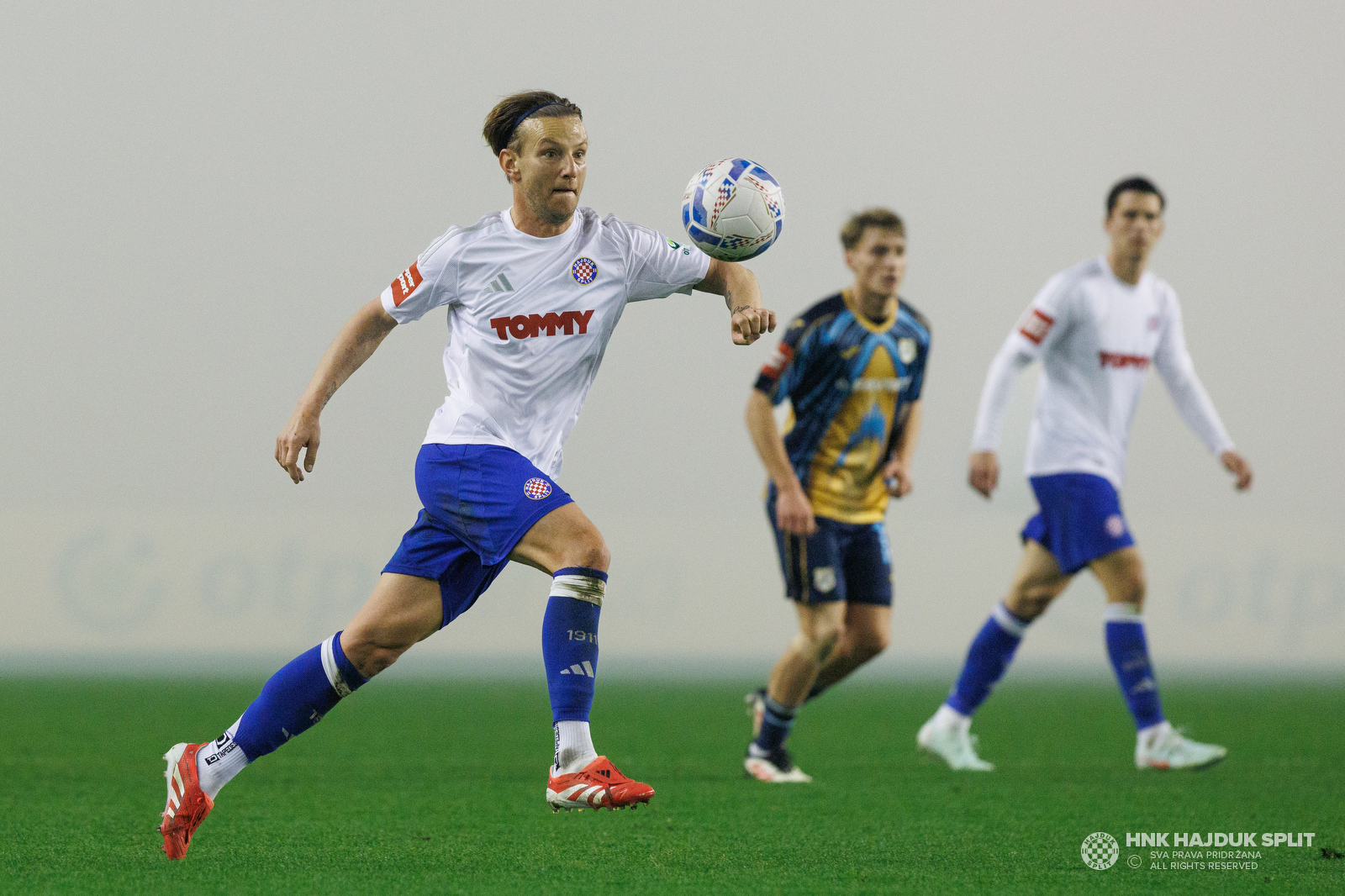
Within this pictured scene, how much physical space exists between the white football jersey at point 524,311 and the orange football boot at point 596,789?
887 millimetres

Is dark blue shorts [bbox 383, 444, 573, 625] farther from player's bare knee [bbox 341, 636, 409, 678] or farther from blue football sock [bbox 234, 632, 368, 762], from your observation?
blue football sock [bbox 234, 632, 368, 762]

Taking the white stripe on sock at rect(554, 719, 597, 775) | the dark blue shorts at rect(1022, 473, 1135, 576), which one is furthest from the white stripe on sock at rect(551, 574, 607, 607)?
the dark blue shorts at rect(1022, 473, 1135, 576)

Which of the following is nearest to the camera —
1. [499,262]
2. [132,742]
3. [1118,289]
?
[499,262]

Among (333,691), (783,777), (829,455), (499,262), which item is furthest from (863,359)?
(333,691)

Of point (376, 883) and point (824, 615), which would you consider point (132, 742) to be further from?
point (376, 883)

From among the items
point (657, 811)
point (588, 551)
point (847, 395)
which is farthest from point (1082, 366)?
point (588, 551)

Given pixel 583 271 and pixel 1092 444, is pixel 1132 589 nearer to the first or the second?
pixel 1092 444

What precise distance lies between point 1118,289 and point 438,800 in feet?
12.7

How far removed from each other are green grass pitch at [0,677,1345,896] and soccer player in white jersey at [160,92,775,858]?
0.48 m

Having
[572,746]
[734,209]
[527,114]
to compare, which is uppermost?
[527,114]

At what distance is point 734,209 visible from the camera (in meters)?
4.09

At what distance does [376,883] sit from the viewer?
11.6 feet

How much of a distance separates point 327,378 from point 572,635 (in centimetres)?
104

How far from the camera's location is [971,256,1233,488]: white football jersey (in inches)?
260
